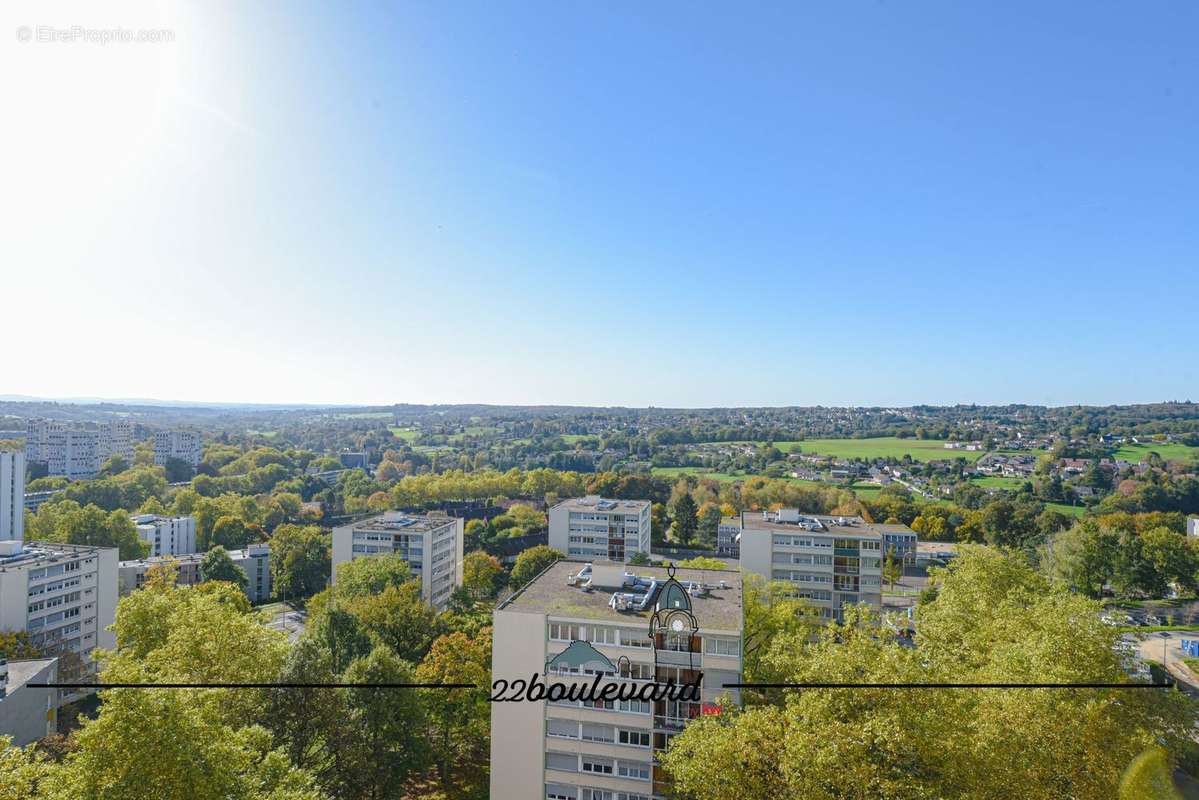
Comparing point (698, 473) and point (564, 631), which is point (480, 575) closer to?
point (564, 631)

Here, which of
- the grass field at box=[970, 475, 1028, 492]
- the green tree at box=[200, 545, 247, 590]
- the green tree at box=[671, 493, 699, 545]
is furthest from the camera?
the grass field at box=[970, 475, 1028, 492]

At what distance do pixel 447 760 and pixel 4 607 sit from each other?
53.0 feet

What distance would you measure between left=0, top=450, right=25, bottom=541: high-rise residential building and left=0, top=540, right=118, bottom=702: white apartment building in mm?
13185

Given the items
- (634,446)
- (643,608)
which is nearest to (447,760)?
(643,608)

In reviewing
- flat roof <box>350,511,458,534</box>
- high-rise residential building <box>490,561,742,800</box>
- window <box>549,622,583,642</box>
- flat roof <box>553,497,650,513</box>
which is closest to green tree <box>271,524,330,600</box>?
→ flat roof <box>350,511,458,534</box>

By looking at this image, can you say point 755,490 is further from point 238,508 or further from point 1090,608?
point 1090,608

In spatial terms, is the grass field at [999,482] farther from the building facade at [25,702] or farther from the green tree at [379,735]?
the building facade at [25,702]

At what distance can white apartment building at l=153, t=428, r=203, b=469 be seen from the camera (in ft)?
278

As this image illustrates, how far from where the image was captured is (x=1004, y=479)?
65.5m

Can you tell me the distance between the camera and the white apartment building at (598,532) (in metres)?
33.6

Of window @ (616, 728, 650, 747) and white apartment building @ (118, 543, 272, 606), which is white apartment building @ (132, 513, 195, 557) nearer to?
white apartment building @ (118, 543, 272, 606)

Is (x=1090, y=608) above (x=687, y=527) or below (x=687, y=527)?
above

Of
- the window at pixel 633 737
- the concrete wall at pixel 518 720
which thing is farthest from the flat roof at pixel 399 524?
the window at pixel 633 737

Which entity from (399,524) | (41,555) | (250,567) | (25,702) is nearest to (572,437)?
(250,567)
